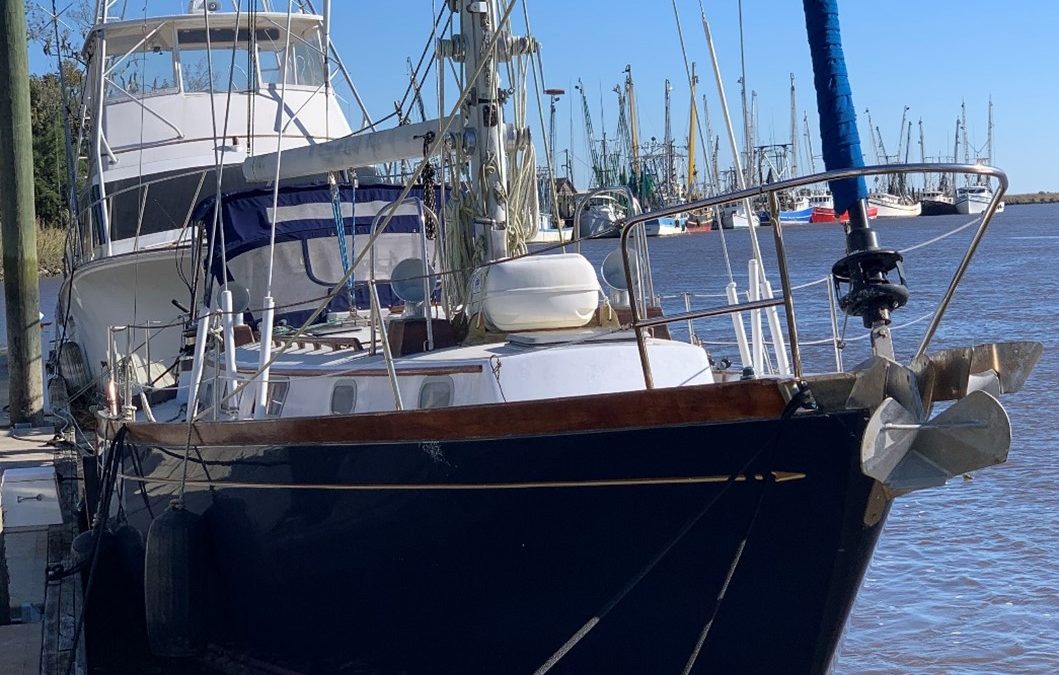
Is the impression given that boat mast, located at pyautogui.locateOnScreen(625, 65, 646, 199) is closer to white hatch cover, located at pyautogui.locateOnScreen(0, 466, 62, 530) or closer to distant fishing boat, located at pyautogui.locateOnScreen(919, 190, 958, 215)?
white hatch cover, located at pyautogui.locateOnScreen(0, 466, 62, 530)

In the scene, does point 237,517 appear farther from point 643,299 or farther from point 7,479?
point 7,479

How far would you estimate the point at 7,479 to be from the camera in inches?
421

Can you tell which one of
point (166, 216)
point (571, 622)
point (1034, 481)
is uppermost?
point (166, 216)

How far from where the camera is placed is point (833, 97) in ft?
17.4

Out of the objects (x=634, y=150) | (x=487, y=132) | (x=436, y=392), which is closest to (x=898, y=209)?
(x=634, y=150)

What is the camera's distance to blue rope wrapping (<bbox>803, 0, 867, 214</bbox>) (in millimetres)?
5328

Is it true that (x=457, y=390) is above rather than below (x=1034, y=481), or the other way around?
above

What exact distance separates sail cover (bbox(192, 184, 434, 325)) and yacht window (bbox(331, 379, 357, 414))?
2534 mm

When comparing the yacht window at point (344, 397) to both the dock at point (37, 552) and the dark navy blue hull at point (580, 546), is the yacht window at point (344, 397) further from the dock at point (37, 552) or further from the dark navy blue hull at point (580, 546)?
the dock at point (37, 552)

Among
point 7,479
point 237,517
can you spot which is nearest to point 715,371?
point 237,517

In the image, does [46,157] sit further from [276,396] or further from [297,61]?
[276,396]

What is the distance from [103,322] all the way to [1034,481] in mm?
9837

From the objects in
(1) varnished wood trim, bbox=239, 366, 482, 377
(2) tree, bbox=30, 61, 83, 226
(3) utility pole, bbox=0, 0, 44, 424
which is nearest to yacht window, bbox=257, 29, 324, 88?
(3) utility pole, bbox=0, 0, 44, 424

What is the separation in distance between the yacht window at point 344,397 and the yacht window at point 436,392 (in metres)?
0.50
